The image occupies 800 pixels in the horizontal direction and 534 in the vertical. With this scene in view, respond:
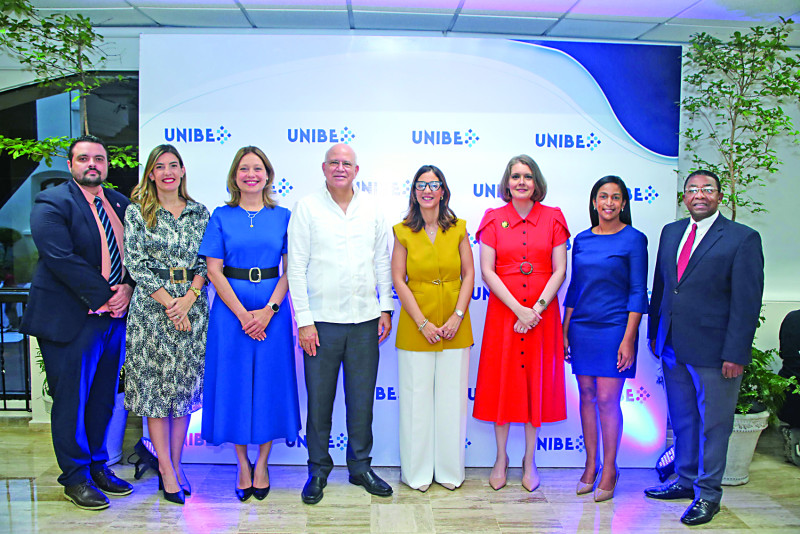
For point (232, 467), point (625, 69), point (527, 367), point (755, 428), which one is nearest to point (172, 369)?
point (232, 467)

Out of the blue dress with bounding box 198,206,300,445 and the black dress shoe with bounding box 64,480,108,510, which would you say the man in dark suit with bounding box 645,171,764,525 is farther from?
the black dress shoe with bounding box 64,480,108,510

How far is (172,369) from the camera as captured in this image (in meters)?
2.83

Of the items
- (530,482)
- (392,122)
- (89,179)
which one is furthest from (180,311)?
(530,482)

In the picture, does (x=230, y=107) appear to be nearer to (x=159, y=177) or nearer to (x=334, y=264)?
(x=159, y=177)

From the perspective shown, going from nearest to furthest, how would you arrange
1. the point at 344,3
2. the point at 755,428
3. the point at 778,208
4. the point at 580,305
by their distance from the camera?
the point at 580,305
the point at 755,428
the point at 344,3
the point at 778,208

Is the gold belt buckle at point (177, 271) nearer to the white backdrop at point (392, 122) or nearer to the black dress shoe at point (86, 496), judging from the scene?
the white backdrop at point (392, 122)

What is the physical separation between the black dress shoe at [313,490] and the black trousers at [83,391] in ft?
3.92

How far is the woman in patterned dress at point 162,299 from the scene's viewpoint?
280 cm

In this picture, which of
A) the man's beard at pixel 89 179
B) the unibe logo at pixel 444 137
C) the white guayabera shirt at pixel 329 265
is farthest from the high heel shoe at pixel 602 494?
the man's beard at pixel 89 179

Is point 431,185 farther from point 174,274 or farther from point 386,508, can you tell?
point 386,508

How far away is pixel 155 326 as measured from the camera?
2.81 m

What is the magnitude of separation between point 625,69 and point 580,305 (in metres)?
1.59

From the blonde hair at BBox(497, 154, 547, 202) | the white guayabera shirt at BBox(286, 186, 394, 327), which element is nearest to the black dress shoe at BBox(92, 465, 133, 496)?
the white guayabera shirt at BBox(286, 186, 394, 327)

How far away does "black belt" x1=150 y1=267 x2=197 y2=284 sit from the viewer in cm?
282
